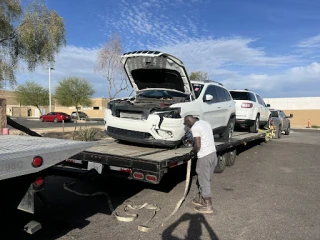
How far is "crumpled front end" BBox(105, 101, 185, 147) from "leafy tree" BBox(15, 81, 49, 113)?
2198 inches

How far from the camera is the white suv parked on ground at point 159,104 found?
634 centimetres

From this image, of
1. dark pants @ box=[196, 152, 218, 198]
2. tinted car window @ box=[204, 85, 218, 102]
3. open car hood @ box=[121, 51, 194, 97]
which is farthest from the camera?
tinted car window @ box=[204, 85, 218, 102]

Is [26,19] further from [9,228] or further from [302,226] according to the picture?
[302,226]

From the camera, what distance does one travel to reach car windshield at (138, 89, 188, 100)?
24.7 feet

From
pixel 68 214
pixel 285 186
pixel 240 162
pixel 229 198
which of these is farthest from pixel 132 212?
pixel 240 162

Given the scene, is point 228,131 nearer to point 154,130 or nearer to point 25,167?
point 154,130

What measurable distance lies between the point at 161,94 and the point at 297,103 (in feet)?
157

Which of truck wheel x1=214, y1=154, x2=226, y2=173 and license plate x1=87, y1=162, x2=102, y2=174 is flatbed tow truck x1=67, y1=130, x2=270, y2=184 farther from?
truck wheel x1=214, y1=154, x2=226, y2=173

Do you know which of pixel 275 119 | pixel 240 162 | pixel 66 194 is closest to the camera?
pixel 66 194

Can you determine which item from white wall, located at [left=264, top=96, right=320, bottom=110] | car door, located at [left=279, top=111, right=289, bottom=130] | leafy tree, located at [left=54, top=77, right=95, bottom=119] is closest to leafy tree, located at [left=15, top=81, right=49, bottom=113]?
leafy tree, located at [left=54, top=77, right=95, bottom=119]

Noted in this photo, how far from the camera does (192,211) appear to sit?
5.51 m

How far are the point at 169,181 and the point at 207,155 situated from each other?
7.11ft

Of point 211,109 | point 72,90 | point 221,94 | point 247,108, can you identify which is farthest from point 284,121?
point 72,90

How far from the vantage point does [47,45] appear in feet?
36.5
